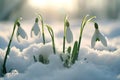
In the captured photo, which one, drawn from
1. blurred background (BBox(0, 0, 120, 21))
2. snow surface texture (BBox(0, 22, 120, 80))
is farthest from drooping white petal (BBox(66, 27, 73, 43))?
blurred background (BBox(0, 0, 120, 21))

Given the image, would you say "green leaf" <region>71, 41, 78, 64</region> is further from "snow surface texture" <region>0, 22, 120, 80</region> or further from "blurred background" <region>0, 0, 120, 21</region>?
"blurred background" <region>0, 0, 120, 21</region>

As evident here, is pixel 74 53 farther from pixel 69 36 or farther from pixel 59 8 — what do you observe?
pixel 59 8

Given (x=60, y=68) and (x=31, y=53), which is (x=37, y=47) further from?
(x=60, y=68)

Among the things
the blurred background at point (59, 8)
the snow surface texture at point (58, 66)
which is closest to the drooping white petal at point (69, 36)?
the snow surface texture at point (58, 66)

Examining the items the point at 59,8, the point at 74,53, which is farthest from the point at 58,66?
the point at 59,8

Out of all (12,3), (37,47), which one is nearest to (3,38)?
(37,47)

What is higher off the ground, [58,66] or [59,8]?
[59,8]

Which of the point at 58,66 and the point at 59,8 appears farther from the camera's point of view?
the point at 59,8

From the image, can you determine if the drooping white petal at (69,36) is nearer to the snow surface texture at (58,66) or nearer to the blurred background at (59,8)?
the snow surface texture at (58,66)
